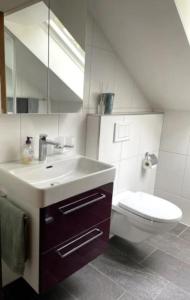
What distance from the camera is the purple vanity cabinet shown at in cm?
122

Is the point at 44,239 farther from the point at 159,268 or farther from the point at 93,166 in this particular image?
the point at 159,268

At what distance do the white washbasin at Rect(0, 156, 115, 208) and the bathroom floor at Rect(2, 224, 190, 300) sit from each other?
0.78 m

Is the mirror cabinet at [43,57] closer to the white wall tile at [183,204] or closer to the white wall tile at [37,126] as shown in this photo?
the white wall tile at [37,126]

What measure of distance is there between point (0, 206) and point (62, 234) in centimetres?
39

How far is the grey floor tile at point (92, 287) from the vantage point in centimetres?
165

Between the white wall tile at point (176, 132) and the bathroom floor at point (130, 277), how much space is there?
0.97 metres

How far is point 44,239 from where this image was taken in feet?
3.94

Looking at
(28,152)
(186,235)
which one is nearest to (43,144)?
(28,152)

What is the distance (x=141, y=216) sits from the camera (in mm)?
1826

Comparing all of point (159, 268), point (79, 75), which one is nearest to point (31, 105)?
point (79, 75)

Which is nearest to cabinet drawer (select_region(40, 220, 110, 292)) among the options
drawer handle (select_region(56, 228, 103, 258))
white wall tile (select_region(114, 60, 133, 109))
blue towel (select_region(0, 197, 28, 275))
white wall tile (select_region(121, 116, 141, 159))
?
drawer handle (select_region(56, 228, 103, 258))

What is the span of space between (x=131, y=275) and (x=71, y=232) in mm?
839

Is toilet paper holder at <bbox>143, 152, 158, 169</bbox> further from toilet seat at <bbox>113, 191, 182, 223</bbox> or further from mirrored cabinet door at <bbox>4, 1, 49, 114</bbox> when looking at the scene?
mirrored cabinet door at <bbox>4, 1, 49, 114</bbox>

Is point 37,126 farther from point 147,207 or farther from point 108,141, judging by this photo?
point 147,207
